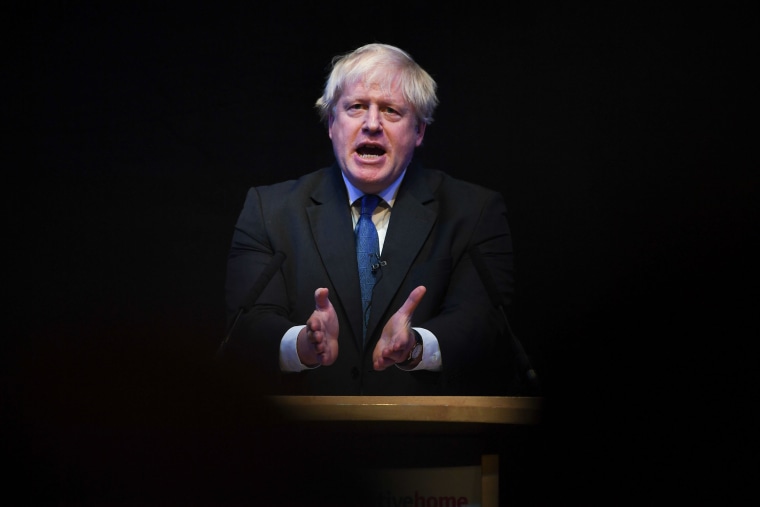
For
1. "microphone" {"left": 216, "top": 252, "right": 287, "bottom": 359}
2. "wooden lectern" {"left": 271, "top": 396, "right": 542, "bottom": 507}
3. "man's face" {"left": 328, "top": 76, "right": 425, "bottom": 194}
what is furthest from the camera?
"man's face" {"left": 328, "top": 76, "right": 425, "bottom": 194}

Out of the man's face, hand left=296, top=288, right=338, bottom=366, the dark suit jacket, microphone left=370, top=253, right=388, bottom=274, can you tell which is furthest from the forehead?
hand left=296, top=288, right=338, bottom=366

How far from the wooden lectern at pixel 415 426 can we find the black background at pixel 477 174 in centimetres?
122

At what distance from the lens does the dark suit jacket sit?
274 cm

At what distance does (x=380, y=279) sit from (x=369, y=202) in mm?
277

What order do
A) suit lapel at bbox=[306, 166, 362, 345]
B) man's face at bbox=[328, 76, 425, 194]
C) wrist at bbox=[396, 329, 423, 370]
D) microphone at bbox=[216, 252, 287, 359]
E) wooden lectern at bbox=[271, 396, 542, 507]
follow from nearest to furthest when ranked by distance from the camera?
wooden lectern at bbox=[271, 396, 542, 507] < microphone at bbox=[216, 252, 287, 359] < wrist at bbox=[396, 329, 423, 370] < suit lapel at bbox=[306, 166, 362, 345] < man's face at bbox=[328, 76, 425, 194]

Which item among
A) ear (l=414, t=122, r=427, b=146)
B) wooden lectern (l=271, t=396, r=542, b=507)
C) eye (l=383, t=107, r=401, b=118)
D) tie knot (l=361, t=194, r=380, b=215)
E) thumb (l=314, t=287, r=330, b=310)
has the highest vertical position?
eye (l=383, t=107, r=401, b=118)

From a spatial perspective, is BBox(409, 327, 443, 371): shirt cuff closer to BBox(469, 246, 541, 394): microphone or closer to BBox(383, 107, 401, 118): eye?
BBox(469, 246, 541, 394): microphone

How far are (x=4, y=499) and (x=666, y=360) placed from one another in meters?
2.16

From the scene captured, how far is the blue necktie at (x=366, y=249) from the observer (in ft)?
9.32

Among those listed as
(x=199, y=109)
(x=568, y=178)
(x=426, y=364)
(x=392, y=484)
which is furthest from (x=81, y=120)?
(x=392, y=484)

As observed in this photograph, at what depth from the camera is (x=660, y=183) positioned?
3.10m

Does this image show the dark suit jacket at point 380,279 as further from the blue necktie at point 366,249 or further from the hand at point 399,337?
the hand at point 399,337

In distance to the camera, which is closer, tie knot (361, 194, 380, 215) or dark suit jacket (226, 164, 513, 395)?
dark suit jacket (226, 164, 513, 395)

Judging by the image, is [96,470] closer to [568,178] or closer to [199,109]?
[199,109]
